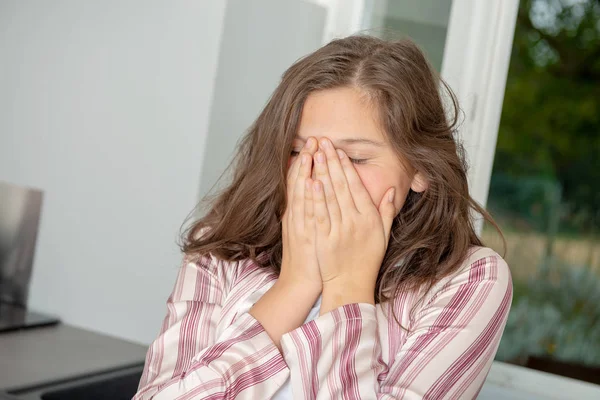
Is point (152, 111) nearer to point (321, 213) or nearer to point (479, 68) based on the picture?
point (479, 68)

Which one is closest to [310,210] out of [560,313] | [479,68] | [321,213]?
[321,213]

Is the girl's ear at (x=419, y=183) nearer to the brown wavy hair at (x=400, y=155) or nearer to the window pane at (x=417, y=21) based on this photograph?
the brown wavy hair at (x=400, y=155)

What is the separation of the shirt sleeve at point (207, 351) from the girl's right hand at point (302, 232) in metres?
0.10

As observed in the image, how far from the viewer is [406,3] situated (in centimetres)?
210

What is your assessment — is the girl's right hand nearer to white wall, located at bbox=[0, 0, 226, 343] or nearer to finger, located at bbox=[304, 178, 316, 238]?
finger, located at bbox=[304, 178, 316, 238]

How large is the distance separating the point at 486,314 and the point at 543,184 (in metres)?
→ 1.62

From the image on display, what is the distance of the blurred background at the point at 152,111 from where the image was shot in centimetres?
191

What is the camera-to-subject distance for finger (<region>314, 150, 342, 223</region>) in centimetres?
112

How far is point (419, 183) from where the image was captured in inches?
48.1

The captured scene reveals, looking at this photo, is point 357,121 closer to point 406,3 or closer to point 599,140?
point 406,3

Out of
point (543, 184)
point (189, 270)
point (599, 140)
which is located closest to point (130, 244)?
point (189, 270)

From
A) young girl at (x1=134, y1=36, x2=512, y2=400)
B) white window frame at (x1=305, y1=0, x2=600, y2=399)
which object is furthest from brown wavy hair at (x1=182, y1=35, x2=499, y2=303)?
white window frame at (x1=305, y1=0, x2=600, y2=399)

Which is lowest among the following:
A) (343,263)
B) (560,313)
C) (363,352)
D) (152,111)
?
(560,313)

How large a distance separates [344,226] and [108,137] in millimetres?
1072
